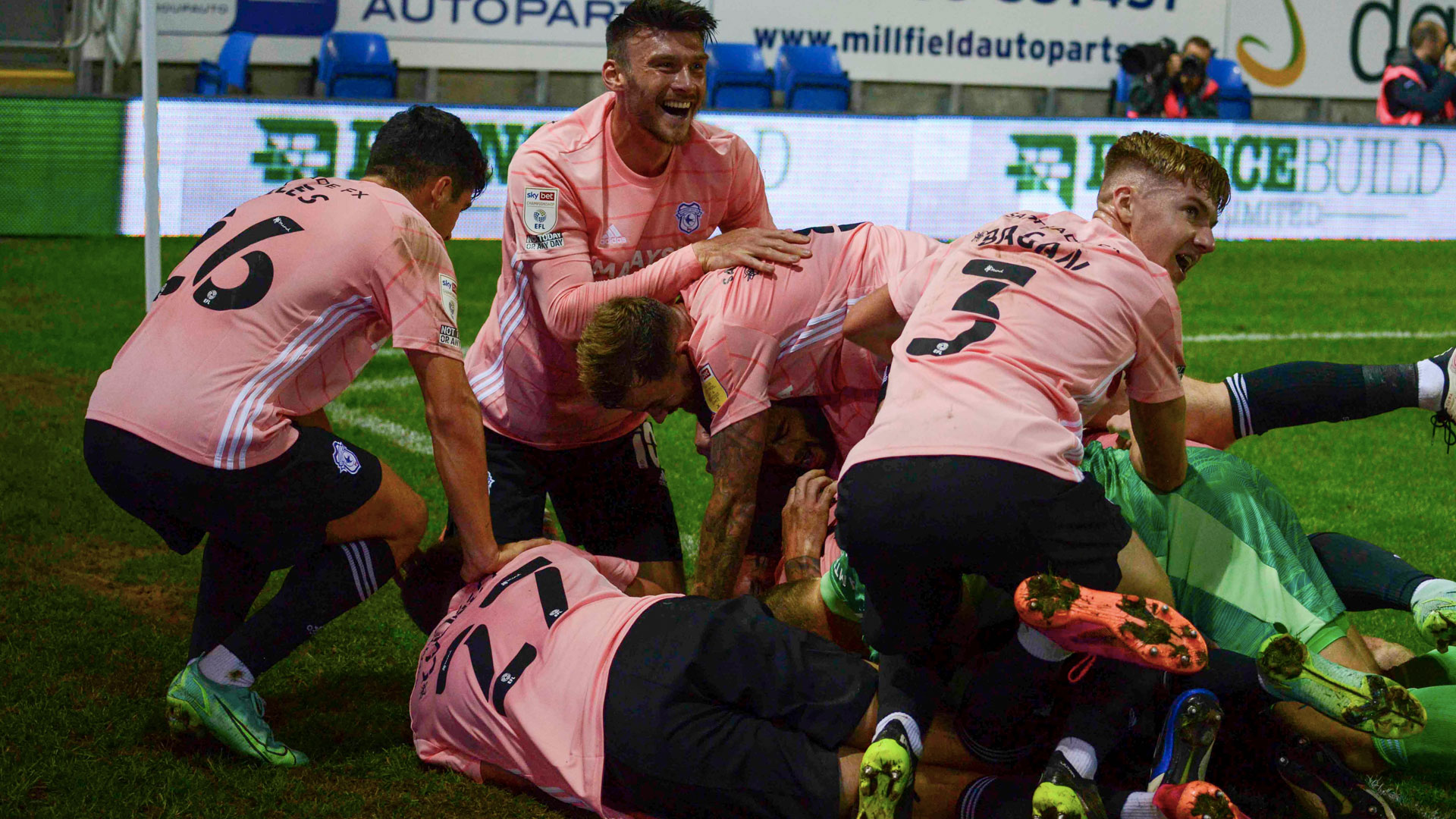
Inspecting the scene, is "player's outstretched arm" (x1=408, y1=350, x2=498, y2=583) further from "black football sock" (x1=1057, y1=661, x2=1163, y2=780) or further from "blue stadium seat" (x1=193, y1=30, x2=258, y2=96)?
"blue stadium seat" (x1=193, y1=30, x2=258, y2=96)

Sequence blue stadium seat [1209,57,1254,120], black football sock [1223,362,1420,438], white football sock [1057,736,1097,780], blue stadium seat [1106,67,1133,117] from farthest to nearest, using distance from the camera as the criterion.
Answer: blue stadium seat [1106,67,1133,117], blue stadium seat [1209,57,1254,120], black football sock [1223,362,1420,438], white football sock [1057,736,1097,780]

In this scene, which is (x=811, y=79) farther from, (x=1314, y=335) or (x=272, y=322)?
(x=272, y=322)

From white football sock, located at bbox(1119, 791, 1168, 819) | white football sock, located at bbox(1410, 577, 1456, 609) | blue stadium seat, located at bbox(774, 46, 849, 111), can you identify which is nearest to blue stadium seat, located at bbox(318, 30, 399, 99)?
blue stadium seat, located at bbox(774, 46, 849, 111)

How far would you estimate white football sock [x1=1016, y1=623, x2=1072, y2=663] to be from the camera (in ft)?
10.1

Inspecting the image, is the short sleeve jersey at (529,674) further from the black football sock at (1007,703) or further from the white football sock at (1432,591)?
the white football sock at (1432,591)

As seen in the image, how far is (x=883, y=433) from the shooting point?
3006 millimetres

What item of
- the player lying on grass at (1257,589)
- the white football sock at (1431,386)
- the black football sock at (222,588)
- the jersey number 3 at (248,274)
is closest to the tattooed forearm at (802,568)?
the player lying on grass at (1257,589)

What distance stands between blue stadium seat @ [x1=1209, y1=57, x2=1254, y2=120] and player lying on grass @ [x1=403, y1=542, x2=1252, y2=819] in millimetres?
16611

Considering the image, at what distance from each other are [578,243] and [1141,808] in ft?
7.62

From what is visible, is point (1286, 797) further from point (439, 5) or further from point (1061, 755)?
point (439, 5)

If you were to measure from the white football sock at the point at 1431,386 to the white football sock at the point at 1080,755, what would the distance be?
5.82 feet

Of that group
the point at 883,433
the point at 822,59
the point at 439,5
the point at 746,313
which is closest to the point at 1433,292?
the point at 822,59

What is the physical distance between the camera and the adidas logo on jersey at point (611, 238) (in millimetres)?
4363

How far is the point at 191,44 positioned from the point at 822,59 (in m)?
7.41
